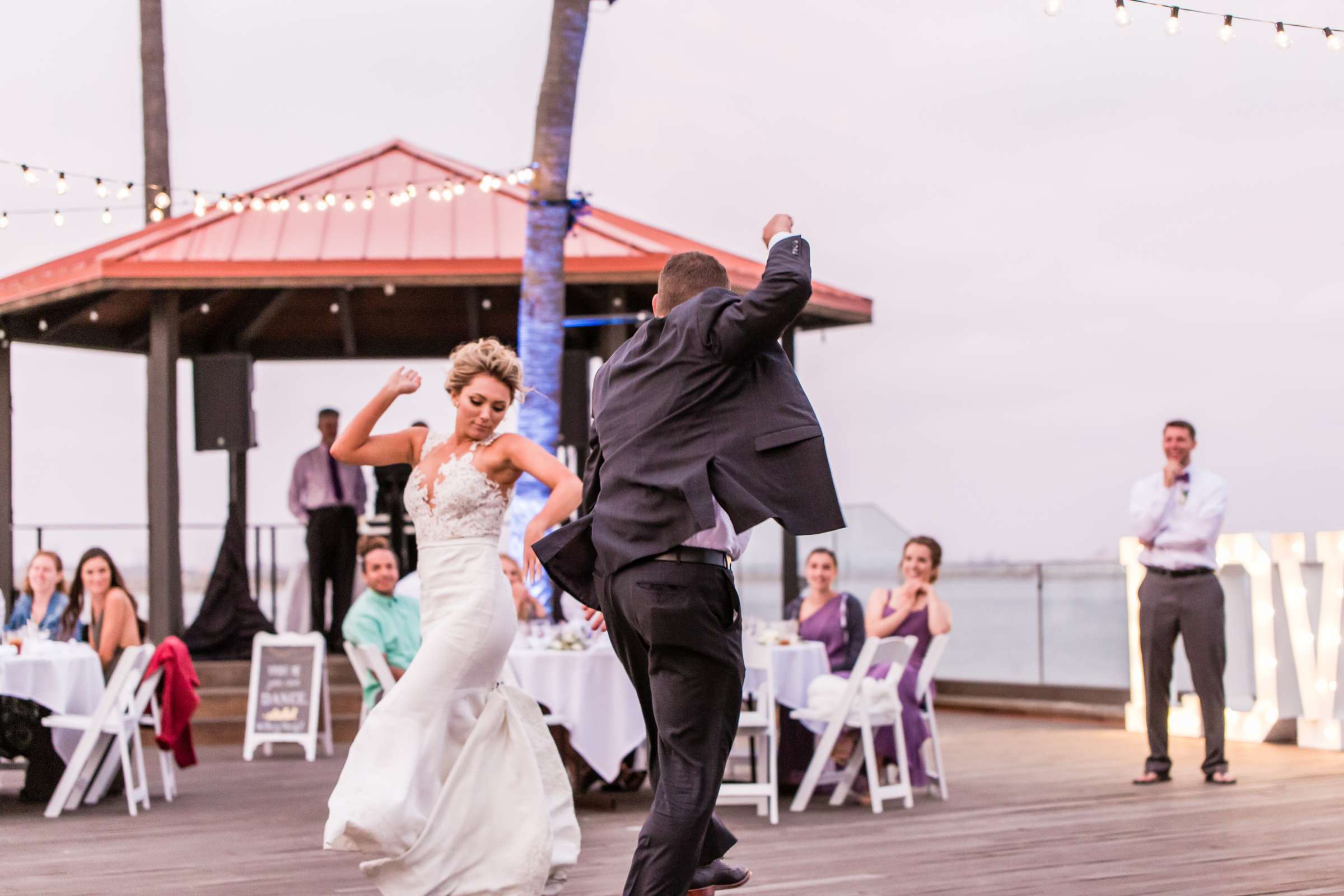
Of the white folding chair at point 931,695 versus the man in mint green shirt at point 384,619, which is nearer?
the white folding chair at point 931,695

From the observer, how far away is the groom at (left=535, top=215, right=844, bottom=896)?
2.79m

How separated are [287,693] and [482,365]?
550 cm

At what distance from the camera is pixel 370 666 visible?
22.1ft

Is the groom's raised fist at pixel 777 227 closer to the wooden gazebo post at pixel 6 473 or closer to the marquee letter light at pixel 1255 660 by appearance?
the marquee letter light at pixel 1255 660

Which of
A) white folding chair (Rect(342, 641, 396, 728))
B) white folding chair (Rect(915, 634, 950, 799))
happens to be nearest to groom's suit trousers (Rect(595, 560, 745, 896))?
white folding chair (Rect(342, 641, 396, 728))

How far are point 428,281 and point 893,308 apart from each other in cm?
688

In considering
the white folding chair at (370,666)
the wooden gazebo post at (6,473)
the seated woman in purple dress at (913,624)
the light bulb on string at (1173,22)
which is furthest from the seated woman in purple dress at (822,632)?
the wooden gazebo post at (6,473)

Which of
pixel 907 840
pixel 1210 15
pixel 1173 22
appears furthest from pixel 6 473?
pixel 1210 15

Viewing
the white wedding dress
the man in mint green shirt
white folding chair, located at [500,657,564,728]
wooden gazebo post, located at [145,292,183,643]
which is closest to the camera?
the white wedding dress

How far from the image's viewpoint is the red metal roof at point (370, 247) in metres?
9.92

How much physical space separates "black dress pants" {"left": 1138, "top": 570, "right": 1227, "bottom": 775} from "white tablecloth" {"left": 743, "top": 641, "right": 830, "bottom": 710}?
158 centimetres

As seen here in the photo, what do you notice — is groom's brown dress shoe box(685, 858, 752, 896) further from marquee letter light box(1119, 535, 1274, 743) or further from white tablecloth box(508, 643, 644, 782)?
marquee letter light box(1119, 535, 1274, 743)

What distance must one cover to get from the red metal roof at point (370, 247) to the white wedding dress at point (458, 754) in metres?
6.01

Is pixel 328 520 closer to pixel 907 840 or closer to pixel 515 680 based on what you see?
pixel 515 680
